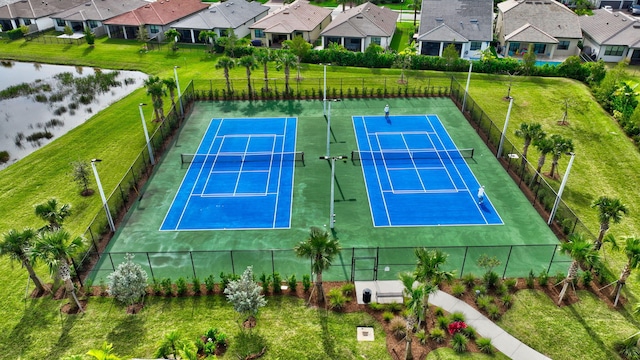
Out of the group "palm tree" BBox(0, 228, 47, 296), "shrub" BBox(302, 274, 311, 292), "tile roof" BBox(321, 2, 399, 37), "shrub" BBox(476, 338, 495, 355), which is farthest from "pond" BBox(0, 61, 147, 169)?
"shrub" BBox(476, 338, 495, 355)

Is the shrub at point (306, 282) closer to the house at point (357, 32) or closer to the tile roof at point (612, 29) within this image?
the house at point (357, 32)

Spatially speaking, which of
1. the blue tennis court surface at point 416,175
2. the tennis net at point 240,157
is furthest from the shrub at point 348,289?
the tennis net at point 240,157

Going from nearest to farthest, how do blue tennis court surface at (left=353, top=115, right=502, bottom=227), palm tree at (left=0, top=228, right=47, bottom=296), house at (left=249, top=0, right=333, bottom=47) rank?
palm tree at (left=0, top=228, right=47, bottom=296) < blue tennis court surface at (left=353, top=115, right=502, bottom=227) < house at (left=249, top=0, right=333, bottom=47)

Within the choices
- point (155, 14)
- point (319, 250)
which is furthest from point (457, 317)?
point (155, 14)

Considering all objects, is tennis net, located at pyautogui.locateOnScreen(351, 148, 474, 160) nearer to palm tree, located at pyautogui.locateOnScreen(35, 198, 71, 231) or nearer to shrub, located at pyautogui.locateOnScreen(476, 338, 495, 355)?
shrub, located at pyautogui.locateOnScreen(476, 338, 495, 355)

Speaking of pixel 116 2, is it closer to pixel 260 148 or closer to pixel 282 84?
pixel 282 84

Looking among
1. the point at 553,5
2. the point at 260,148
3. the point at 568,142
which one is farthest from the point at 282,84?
the point at 553,5
